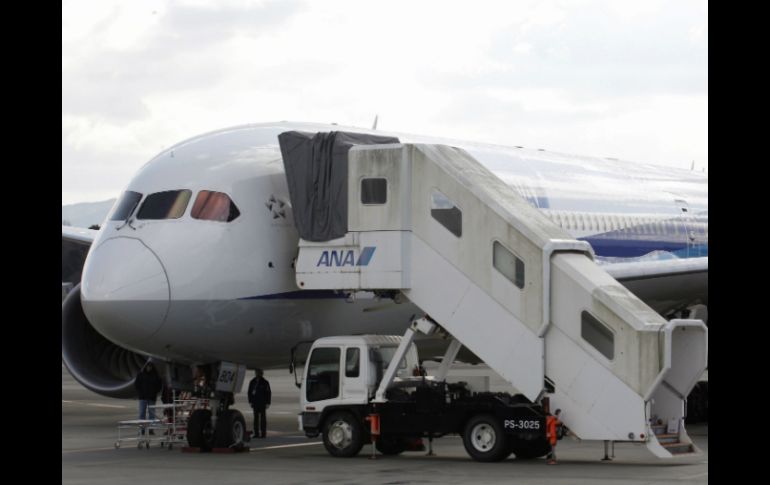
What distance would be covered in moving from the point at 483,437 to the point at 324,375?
2.28m

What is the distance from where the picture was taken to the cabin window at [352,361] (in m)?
15.5

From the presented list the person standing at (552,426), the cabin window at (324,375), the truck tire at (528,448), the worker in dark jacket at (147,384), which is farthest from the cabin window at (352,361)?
the worker in dark jacket at (147,384)

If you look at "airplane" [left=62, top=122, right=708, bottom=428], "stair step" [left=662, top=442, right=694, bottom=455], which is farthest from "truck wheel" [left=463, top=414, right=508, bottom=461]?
"airplane" [left=62, top=122, right=708, bottom=428]

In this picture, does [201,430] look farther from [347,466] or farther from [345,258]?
[345,258]

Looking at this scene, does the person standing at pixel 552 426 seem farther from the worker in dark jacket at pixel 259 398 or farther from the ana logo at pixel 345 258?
the worker in dark jacket at pixel 259 398

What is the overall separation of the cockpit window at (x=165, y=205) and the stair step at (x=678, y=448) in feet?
21.5

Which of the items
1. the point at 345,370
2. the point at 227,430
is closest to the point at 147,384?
the point at 227,430

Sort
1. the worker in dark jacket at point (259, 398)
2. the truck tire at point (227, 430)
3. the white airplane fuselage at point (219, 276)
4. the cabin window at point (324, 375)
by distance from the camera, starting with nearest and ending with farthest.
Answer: the white airplane fuselage at point (219, 276) → the cabin window at point (324, 375) → the truck tire at point (227, 430) → the worker in dark jacket at point (259, 398)
